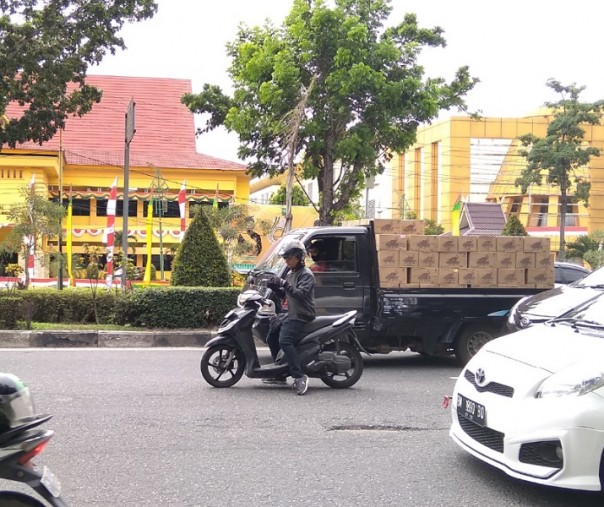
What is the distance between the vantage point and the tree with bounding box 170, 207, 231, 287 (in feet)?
48.3

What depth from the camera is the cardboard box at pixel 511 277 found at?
423 inches

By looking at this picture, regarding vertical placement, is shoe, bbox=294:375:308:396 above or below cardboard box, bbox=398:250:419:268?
below

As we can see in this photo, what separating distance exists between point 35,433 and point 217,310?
10474mm

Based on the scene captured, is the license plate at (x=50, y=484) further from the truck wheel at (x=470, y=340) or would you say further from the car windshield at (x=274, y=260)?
the truck wheel at (x=470, y=340)

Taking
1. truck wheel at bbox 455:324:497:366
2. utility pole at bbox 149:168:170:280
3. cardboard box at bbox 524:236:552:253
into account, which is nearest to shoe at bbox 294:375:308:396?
truck wheel at bbox 455:324:497:366

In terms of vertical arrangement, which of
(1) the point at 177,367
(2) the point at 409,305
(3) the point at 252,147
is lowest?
(1) the point at 177,367

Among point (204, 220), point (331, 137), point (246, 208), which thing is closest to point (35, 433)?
point (204, 220)

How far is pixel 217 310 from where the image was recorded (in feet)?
44.7

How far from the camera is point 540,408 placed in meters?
4.73

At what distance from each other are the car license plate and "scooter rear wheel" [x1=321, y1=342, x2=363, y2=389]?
3.29m

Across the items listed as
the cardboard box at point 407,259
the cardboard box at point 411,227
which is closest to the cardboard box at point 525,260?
the cardboard box at point 411,227

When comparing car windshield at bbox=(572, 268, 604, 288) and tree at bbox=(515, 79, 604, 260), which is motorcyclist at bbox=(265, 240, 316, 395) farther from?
tree at bbox=(515, 79, 604, 260)

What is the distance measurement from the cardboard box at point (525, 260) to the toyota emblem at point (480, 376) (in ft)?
18.9

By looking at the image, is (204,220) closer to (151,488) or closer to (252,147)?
(252,147)
